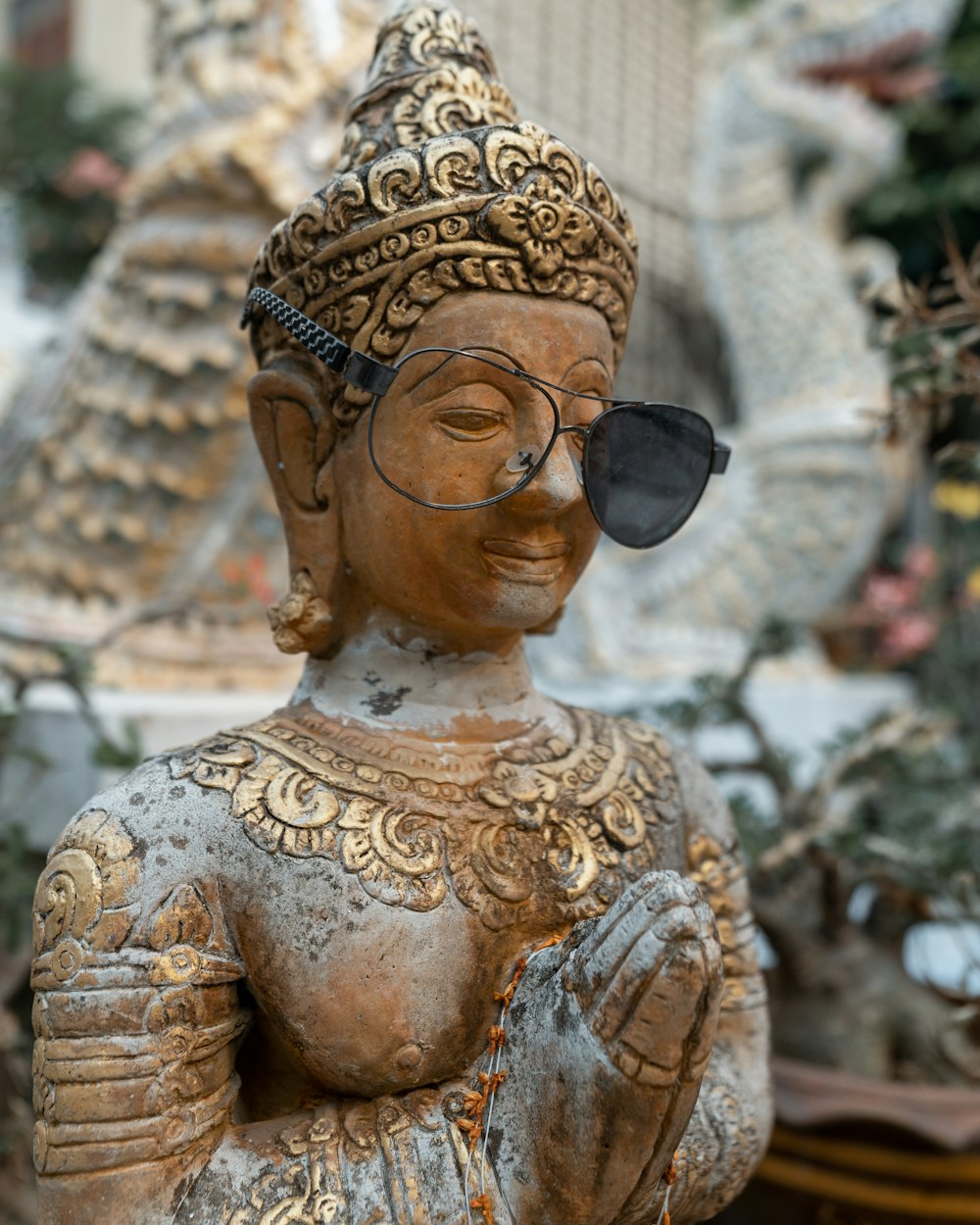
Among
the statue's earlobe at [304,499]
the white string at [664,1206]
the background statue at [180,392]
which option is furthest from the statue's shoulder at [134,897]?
the background statue at [180,392]

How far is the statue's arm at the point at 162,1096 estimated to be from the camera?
961mm

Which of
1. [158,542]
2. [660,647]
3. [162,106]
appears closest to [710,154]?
[660,647]

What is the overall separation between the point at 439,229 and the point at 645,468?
0.31 metres

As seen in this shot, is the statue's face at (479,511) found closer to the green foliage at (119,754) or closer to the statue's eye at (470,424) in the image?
the statue's eye at (470,424)

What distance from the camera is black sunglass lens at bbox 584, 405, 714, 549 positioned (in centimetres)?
114

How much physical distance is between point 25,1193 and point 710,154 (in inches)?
181

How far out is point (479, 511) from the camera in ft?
3.67

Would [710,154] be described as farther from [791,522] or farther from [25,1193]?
[25,1193]

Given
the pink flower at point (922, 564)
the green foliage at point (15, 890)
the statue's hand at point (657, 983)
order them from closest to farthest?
the statue's hand at point (657, 983)
the green foliage at point (15, 890)
the pink flower at point (922, 564)

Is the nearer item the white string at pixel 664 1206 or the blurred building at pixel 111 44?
the white string at pixel 664 1206

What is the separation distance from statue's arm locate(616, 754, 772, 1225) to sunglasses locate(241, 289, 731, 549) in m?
0.37

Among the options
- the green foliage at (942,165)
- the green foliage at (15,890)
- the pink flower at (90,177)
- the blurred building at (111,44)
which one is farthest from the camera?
the blurred building at (111,44)

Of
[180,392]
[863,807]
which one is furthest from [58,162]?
[863,807]

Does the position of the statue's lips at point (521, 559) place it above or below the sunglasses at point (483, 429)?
below
